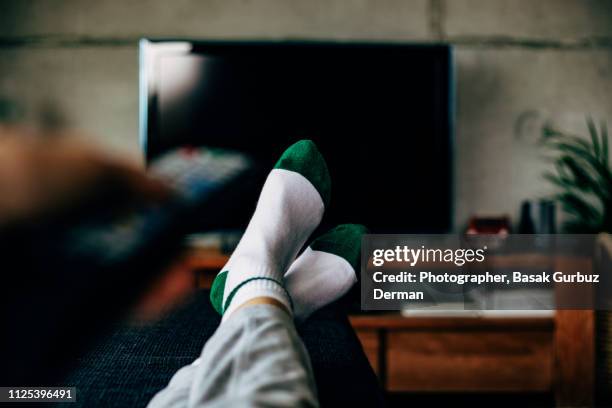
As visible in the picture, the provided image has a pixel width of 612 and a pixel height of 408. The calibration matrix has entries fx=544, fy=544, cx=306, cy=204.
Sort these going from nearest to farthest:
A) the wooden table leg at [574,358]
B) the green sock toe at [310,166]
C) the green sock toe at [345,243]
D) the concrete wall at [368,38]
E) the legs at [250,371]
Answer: the legs at [250,371] < the green sock toe at [345,243] < the green sock toe at [310,166] < the wooden table leg at [574,358] < the concrete wall at [368,38]

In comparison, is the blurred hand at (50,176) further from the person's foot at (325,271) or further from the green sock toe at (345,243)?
the green sock toe at (345,243)

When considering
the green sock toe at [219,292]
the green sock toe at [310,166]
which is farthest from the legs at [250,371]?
the green sock toe at [310,166]

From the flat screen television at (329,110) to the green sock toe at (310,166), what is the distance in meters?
0.65

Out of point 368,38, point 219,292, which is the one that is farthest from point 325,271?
point 368,38

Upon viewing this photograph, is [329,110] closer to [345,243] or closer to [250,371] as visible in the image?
[345,243]

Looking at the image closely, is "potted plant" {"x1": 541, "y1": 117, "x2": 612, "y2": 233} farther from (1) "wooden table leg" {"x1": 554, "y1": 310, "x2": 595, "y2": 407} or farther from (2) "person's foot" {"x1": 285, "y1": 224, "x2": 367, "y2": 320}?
(2) "person's foot" {"x1": 285, "y1": 224, "x2": 367, "y2": 320}

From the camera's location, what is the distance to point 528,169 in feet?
6.78

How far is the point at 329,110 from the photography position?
1.78 metres

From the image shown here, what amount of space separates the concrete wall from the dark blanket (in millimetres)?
1399

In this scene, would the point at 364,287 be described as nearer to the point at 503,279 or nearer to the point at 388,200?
the point at 388,200

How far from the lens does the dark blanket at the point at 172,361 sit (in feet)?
1.80

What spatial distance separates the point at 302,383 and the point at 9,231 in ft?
1.08

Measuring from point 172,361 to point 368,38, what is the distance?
1.65 meters

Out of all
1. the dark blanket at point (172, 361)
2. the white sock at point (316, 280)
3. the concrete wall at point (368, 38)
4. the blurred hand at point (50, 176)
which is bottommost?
the dark blanket at point (172, 361)
